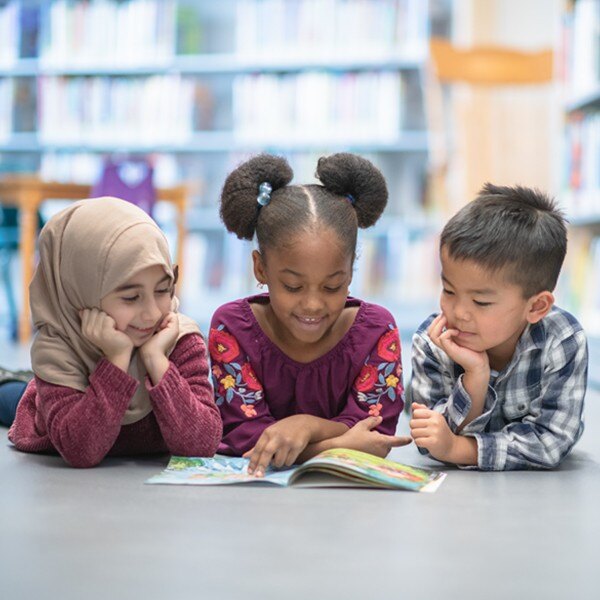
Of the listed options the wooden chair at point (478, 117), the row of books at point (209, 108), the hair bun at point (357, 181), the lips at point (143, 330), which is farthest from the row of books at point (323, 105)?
the lips at point (143, 330)

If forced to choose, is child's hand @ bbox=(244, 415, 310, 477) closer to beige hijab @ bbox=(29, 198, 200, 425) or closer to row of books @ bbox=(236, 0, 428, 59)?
beige hijab @ bbox=(29, 198, 200, 425)

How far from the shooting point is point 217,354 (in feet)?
5.57

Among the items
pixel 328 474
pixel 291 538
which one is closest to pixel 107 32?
pixel 328 474

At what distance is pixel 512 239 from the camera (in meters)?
1.57

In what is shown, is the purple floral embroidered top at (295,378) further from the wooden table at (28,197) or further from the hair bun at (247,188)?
the wooden table at (28,197)

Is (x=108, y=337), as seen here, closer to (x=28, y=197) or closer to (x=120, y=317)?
(x=120, y=317)

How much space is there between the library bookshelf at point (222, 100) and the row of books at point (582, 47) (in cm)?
156

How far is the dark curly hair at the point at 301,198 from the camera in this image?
162 centimetres

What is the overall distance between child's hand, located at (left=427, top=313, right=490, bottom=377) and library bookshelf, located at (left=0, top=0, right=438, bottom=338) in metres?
3.34

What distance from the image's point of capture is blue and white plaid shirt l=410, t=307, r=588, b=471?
1.62 metres

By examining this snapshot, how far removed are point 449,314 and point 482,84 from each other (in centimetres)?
317

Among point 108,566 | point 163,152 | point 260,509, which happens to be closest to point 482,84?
point 163,152

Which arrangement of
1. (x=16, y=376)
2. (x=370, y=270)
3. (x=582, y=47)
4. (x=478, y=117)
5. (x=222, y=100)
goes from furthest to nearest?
(x=222, y=100) → (x=370, y=270) → (x=478, y=117) → (x=582, y=47) → (x=16, y=376)

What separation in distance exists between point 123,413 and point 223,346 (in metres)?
0.25
